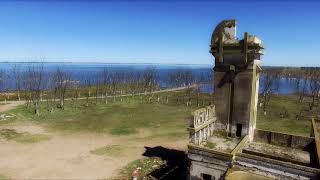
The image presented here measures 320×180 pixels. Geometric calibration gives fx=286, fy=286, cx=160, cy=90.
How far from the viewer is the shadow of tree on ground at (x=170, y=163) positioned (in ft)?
81.0

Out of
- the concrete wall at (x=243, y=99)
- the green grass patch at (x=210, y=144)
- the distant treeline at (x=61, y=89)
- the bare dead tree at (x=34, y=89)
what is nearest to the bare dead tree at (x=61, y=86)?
the distant treeline at (x=61, y=89)

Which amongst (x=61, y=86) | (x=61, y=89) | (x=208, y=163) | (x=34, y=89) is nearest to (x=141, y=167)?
(x=208, y=163)

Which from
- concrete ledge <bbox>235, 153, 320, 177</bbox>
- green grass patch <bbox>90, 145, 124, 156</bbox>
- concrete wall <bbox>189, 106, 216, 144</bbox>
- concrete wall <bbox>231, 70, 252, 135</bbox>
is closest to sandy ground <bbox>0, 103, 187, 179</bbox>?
green grass patch <bbox>90, 145, 124, 156</bbox>

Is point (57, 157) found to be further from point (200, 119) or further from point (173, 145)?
point (200, 119)

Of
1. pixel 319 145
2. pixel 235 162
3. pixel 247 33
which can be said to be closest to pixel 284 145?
pixel 319 145

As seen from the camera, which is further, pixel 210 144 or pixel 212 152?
pixel 210 144

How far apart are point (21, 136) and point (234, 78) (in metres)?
31.1

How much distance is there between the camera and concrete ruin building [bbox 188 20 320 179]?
1661 centimetres

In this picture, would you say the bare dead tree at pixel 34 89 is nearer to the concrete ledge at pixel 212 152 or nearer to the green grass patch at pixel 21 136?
the green grass patch at pixel 21 136

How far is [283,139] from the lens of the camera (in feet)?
64.5

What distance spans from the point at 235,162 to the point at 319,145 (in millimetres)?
5494

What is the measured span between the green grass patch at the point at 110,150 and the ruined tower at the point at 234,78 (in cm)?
1499

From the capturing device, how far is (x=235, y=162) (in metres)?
15.2

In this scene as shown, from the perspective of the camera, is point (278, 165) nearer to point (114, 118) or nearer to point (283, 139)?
point (283, 139)
